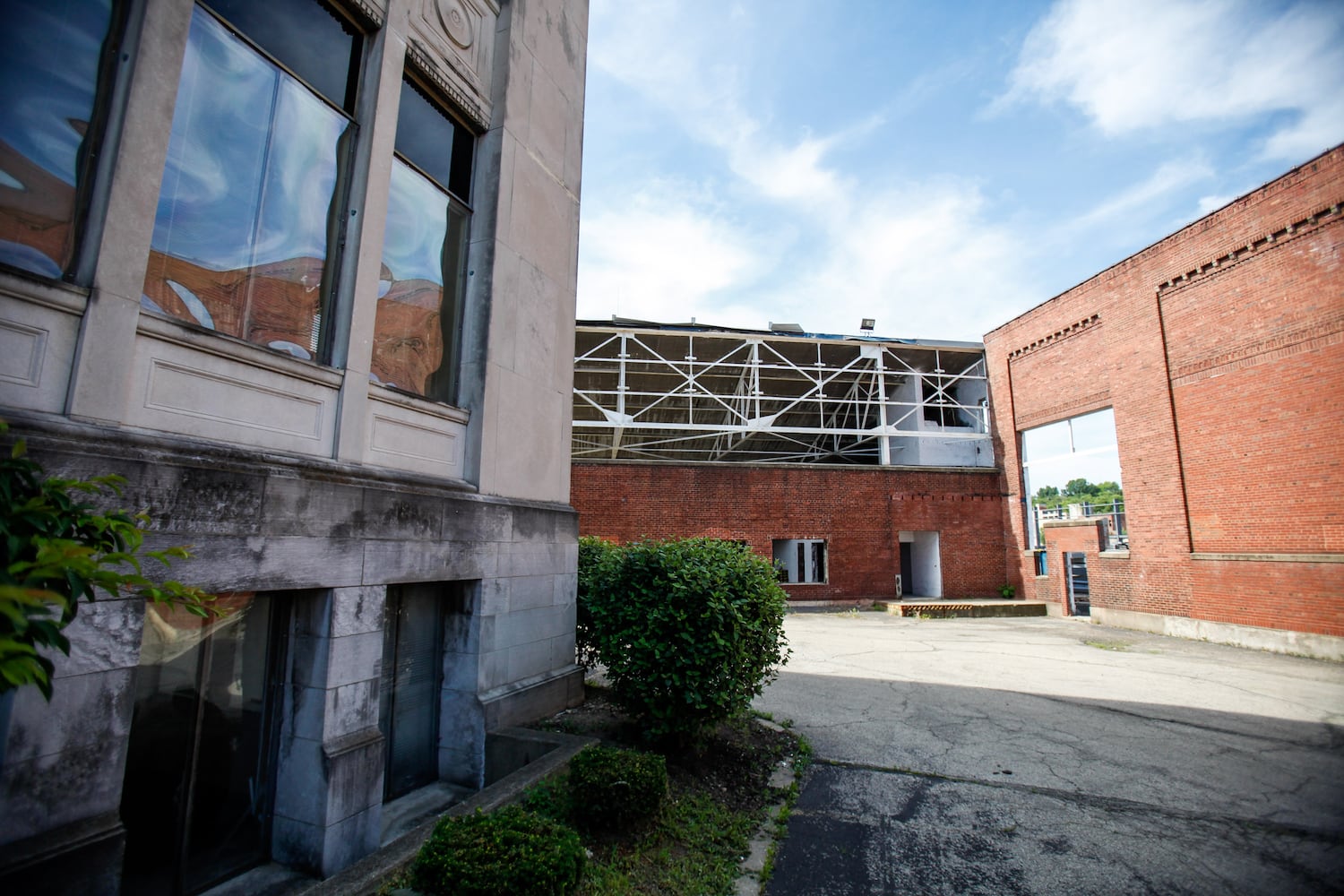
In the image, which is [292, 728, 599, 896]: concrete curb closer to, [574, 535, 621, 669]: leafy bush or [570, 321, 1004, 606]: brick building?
[574, 535, 621, 669]: leafy bush

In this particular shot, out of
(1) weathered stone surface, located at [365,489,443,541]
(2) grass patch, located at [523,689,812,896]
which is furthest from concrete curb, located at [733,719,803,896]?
(1) weathered stone surface, located at [365,489,443,541]

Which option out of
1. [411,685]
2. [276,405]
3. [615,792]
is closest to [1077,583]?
[615,792]

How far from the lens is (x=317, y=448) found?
443 cm

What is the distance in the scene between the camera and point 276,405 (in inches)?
165

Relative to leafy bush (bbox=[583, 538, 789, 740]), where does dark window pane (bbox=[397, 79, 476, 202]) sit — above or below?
above

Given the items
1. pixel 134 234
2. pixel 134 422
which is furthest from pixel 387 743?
pixel 134 234

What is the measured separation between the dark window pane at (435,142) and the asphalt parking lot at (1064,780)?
6.74 m

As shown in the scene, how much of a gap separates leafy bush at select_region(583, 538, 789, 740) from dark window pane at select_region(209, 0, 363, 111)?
4.82 meters

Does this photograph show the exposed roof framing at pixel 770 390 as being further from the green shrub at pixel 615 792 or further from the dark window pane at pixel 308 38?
the green shrub at pixel 615 792

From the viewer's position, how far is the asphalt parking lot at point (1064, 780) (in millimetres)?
4086

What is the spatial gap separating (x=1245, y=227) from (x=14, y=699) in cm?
2089

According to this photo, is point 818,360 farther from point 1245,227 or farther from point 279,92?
point 279,92

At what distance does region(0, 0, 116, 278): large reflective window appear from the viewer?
3.09 m

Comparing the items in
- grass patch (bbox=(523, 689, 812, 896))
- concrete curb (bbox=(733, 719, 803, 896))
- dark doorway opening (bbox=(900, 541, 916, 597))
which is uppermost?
dark doorway opening (bbox=(900, 541, 916, 597))
